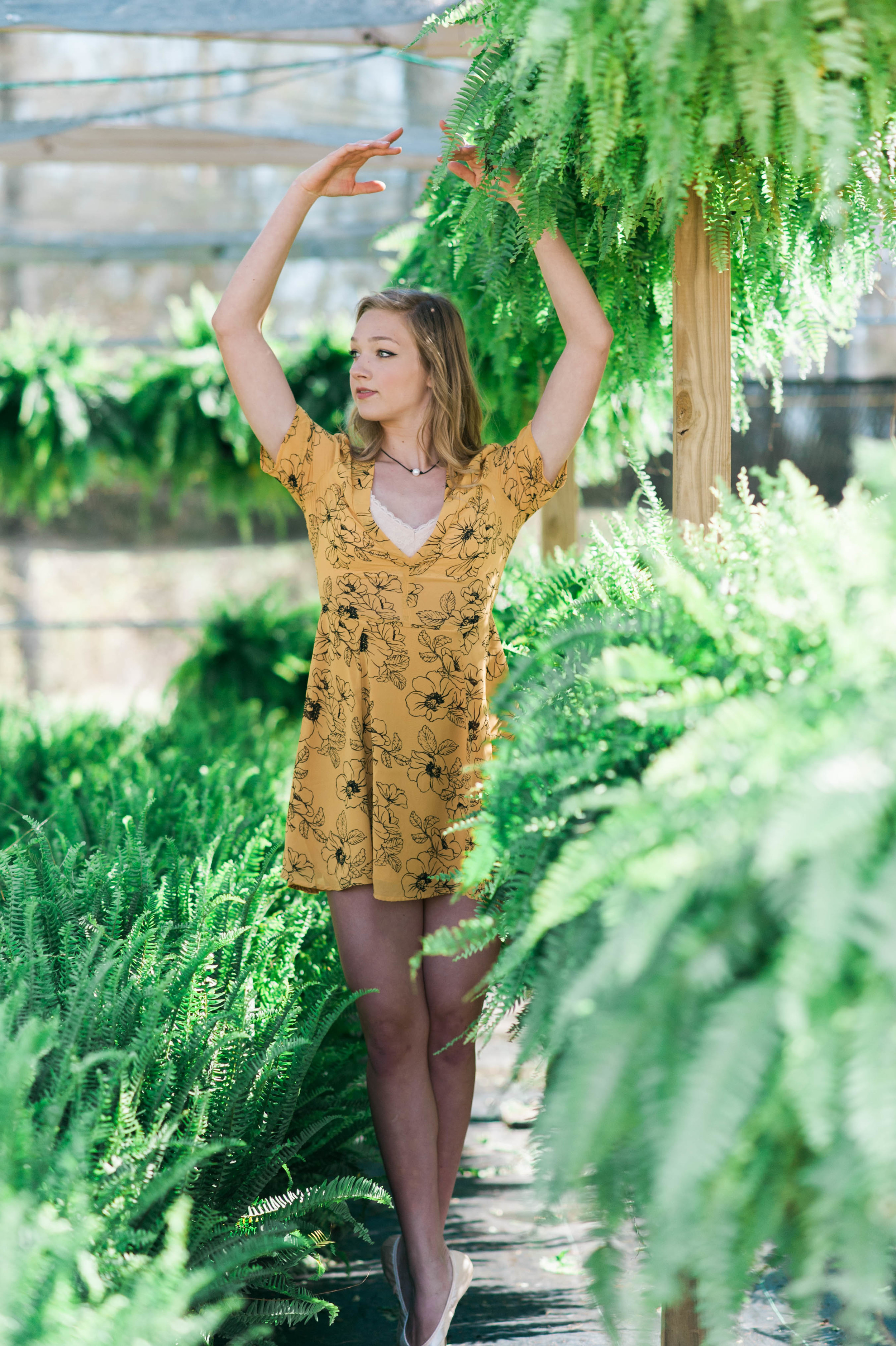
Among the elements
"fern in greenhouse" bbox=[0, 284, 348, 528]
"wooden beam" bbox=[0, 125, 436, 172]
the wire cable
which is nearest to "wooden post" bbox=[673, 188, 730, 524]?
the wire cable

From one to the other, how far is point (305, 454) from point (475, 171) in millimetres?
490

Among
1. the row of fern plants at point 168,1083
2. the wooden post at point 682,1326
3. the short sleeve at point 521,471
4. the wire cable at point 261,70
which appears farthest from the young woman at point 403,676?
the wire cable at point 261,70

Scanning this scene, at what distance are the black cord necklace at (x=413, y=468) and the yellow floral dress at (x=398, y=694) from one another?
78mm

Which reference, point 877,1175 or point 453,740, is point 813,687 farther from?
point 453,740

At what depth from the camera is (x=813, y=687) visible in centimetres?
79

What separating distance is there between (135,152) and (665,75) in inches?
119

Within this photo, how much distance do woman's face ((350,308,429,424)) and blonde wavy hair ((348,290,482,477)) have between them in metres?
0.02

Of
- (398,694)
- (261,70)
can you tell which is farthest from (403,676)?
(261,70)

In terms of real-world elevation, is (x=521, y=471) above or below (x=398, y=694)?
above

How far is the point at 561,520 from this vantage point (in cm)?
310

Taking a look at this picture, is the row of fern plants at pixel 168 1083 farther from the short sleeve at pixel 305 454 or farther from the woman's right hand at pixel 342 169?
the woman's right hand at pixel 342 169

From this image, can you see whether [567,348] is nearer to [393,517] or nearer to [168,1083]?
[393,517]

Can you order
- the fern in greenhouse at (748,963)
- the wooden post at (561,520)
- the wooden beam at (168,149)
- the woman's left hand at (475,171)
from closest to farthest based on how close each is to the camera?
the fern in greenhouse at (748,963), the woman's left hand at (475,171), the wooden post at (561,520), the wooden beam at (168,149)

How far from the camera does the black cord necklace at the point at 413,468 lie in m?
1.75
